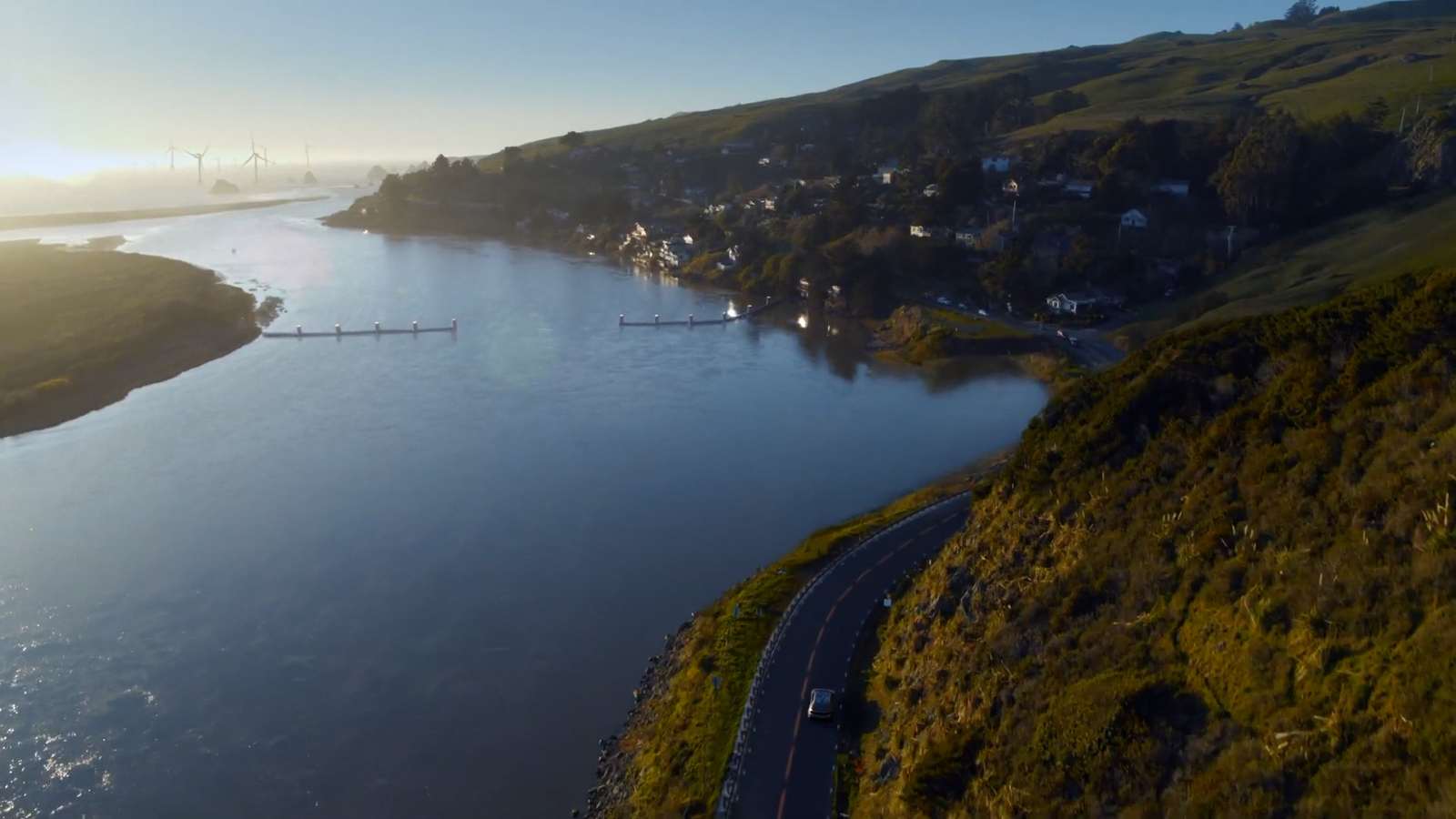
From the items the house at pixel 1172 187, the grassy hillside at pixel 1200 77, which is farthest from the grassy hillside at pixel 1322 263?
the grassy hillside at pixel 1200 77

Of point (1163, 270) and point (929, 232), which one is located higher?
point (929, 232)

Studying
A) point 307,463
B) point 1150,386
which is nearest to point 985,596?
point 1150,386

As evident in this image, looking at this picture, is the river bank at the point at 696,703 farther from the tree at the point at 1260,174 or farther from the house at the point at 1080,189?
the house at the point at 1080,189

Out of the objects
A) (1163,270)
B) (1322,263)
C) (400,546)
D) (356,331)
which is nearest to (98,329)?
(356,331)

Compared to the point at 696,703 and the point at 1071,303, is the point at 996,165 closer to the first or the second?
the point at 1071,303

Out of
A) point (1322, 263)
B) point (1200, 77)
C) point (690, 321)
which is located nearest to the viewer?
point (1322, 263)

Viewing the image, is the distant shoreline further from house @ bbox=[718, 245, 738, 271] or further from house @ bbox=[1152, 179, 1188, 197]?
house @ bbox=[1152, 179, 1188, 197]

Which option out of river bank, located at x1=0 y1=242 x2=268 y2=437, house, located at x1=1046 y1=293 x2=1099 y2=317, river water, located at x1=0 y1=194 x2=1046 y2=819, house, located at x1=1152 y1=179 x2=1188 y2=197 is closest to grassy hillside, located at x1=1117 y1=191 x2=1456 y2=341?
house, located at x1=1046 y1=293 x2=1099 y2=317
